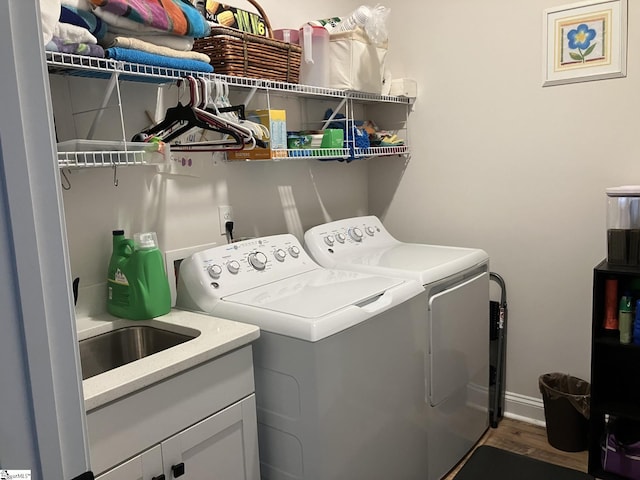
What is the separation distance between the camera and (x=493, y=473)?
1.55m

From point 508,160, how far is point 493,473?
1632 millimetres

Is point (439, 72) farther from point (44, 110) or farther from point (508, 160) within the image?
point (44, 110)

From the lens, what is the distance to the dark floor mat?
4.98ft

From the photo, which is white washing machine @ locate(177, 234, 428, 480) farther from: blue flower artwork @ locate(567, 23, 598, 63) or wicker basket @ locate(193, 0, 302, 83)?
blue flower artwork @ locate(567, 23, 598, 63)

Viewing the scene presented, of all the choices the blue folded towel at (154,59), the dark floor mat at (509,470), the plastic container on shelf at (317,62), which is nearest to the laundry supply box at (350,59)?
the plastic container on shelf at (317,62)

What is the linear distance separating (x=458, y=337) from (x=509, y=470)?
0.81 metres

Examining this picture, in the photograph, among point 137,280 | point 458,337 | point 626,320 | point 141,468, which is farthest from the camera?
point 458,337

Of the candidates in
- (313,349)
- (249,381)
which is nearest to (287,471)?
(249,381)

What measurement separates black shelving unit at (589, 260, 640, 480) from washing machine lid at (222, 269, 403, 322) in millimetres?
926

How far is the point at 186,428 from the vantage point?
147 centimetres

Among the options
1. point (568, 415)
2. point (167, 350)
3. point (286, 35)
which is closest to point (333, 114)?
point (286, 35)

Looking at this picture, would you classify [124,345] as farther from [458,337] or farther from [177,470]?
[458,337]

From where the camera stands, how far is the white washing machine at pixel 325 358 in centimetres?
163

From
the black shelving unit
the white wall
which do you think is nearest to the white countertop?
the black shelving unit
